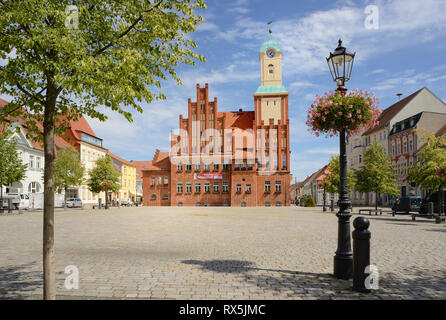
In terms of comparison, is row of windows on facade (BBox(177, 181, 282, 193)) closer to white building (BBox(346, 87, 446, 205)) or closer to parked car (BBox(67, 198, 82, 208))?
white building (BBox(346, 87, 446, 205))

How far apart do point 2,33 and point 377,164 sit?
3203 centimetres

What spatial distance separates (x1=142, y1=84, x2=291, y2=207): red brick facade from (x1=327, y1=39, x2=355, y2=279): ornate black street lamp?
46.2m

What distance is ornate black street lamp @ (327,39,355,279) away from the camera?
20.2ft

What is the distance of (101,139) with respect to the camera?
62719 millimetres

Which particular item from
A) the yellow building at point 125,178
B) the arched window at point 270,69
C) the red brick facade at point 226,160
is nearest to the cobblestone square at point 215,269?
the red brick facade at point 226,160

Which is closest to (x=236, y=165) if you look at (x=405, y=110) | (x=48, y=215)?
(x=405, y=110)

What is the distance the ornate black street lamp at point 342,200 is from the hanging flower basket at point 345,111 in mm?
184

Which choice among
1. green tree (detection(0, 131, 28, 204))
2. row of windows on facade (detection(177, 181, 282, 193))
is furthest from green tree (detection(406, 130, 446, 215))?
row of windows on facade (detection(177, 181, 282, 193))

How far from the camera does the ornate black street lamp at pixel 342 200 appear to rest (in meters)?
6.17

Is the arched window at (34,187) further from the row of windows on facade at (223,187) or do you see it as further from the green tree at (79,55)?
the green tree at (79,55)

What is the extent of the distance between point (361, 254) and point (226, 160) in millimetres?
49024

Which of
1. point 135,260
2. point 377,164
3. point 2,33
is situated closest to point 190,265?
point 135,260
